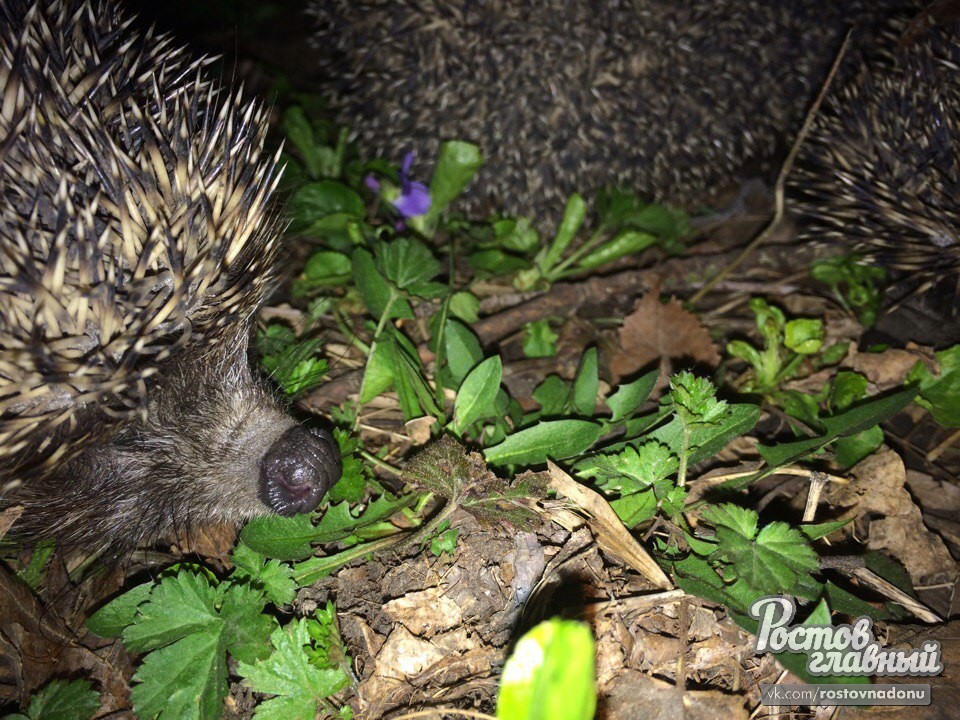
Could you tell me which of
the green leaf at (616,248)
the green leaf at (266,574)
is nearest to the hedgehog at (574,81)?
the green leaf at (616,248)

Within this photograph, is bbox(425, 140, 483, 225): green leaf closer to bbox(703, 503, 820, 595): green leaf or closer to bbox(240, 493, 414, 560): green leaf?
bbox(240, 493, 414, 560): green leaf

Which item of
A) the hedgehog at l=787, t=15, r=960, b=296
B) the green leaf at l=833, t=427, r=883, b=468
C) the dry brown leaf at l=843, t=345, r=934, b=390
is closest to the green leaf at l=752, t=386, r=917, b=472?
the green leaf at l=833, t=427, r=883, b=468

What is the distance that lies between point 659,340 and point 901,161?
1411 mm

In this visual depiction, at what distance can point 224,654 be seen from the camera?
7.27 feet

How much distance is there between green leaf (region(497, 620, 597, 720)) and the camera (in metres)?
1.22

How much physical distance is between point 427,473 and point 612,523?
0.61 m

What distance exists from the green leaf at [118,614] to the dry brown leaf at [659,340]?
199 cm

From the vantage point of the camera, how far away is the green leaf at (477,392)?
2674mm

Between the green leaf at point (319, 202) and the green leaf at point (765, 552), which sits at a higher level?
the green leaf at point (319, 202)

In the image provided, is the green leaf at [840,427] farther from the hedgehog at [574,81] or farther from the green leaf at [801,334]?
the hedgehog at [574,81]

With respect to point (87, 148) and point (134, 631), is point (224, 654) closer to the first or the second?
point (134, 631)

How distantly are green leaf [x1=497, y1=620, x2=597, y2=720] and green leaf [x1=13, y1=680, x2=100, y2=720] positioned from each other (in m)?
1.68

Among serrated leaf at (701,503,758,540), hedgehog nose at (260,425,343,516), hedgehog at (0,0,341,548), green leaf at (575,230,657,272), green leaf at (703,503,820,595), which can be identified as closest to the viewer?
hedgehog at (0,0,341,548)

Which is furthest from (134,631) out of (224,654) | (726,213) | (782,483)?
(726,213)
